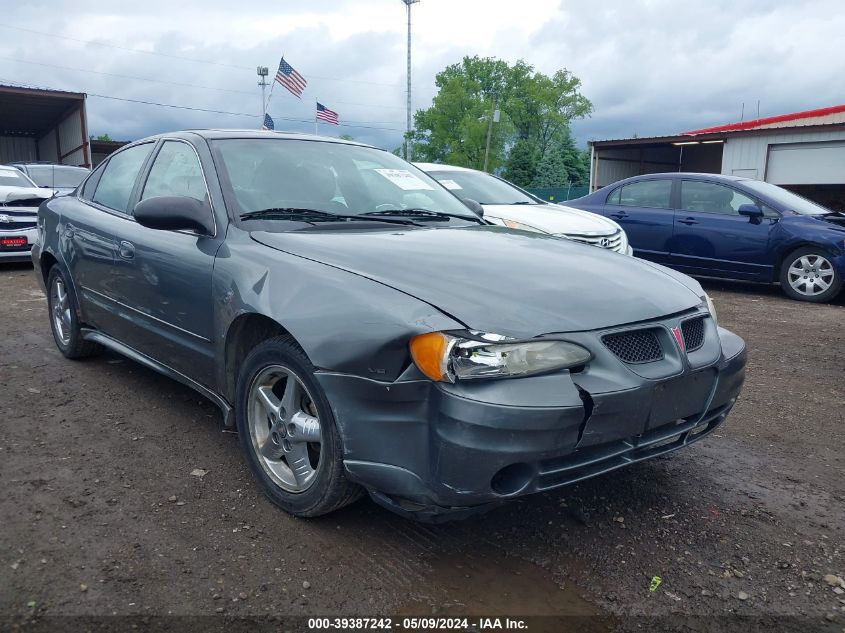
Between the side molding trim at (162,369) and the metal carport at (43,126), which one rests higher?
the metal carport at (43,126)

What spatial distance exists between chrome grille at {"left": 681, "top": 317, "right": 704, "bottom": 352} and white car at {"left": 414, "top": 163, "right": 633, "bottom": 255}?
3.52 m

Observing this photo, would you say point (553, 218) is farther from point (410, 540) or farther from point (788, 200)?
point (410, 540)

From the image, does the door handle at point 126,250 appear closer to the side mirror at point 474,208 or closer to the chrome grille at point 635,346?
the side mirror at point 474,208

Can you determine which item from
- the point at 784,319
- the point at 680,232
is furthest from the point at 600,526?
the point at 680,232

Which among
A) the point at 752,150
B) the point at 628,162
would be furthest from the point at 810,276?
the point at 628,162

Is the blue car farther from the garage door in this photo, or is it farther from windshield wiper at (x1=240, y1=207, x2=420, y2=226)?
the garage door

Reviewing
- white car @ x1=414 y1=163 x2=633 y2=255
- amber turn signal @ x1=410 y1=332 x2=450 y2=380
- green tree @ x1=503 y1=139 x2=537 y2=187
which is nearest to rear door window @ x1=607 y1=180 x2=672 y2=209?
white car @ x1=414 y1=163 x2=633 y2=255

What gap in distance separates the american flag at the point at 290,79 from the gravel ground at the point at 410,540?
22.9 metres

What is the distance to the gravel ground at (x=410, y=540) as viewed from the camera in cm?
222

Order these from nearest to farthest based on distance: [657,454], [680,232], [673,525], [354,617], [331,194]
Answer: [354,617]
[657,454]
[673,525]
[331,194]
[680,232]

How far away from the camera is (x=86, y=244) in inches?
168

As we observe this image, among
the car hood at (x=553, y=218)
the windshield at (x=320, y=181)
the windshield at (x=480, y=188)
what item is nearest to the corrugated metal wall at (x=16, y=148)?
the windshield at (x=480, y=188)

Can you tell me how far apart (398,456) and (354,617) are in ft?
1.66

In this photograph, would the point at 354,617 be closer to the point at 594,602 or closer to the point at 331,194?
the point at 594,602
